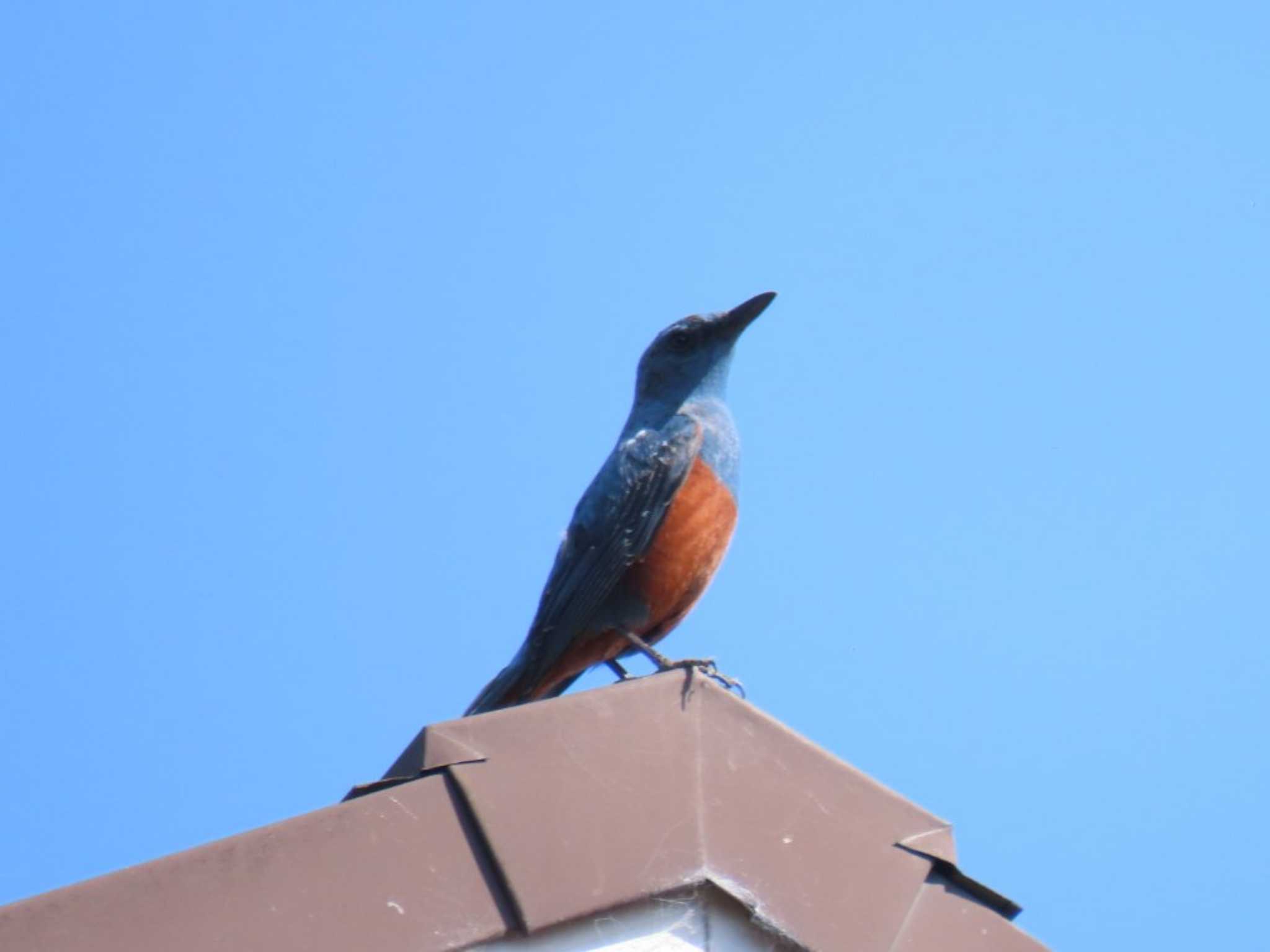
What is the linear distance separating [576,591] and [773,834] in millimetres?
2584

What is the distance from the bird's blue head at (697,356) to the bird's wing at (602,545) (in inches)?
18.8

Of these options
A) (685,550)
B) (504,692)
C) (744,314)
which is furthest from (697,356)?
(504,692)

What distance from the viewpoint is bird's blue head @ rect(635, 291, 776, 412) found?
5914mm

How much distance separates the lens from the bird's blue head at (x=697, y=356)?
19.4ft

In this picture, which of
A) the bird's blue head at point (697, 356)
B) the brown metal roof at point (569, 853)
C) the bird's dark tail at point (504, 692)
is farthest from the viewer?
the bird's blue head at point (697, 356)

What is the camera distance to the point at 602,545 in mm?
5273

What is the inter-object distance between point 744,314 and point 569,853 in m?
3.65


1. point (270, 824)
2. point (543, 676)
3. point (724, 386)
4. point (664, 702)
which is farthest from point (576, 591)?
point (270, 824)

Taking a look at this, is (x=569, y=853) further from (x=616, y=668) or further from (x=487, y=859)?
(x=616, y=668)

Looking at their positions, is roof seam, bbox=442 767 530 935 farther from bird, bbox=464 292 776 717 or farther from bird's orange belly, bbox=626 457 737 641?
bird's orange belly, bbox=626 457 737 641

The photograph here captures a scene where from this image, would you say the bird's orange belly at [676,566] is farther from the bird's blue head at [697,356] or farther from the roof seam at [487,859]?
the roof seam at [487,859]

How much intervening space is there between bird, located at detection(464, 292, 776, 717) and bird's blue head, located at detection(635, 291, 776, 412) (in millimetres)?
318

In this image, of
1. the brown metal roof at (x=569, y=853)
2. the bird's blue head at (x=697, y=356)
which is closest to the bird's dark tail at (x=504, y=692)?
the bird's blue head at (x=697, y=356)

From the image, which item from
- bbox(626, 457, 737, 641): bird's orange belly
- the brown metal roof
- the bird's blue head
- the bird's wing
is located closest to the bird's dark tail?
the bird's wing
